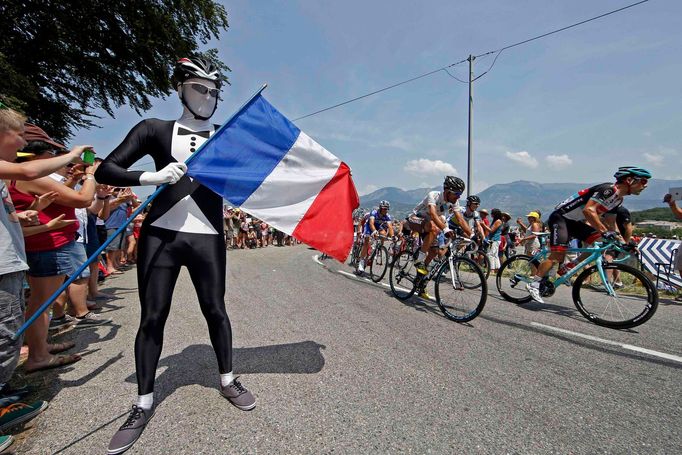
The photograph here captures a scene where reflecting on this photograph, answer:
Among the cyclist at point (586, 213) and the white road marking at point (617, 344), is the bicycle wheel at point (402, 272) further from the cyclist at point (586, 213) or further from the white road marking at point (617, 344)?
the white road marking at point (617, 344)

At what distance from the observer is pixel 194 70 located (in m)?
2.41

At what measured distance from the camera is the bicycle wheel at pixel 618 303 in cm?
417

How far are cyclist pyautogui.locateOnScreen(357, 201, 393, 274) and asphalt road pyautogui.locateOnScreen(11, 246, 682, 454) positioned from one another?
4115 millimetres

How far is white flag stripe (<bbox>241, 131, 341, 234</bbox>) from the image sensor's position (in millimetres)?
Answer: 2896

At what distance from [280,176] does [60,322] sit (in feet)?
12.2

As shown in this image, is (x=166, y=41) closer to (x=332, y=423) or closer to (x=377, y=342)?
(x=377, y=342)

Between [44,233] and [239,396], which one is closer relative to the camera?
[239,396]

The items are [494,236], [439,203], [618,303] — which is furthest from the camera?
[494,236]

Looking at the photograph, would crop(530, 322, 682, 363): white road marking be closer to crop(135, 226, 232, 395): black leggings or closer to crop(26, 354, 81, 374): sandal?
crop(135, 226, 232, 395): black leggings

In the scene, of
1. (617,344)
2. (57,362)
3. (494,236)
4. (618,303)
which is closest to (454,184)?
(617,344)

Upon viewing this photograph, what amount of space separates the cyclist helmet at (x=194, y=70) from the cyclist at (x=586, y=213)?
5264 mm

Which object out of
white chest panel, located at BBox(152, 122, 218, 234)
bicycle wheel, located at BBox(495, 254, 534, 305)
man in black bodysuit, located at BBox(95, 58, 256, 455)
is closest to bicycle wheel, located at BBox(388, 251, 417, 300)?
bicycle wheel, located at BBox(495, 254, 534, 305)

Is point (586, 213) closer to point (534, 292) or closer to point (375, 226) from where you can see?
point (534, 292)

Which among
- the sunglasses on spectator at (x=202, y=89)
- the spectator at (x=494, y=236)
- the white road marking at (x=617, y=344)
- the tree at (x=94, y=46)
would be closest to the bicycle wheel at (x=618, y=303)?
the white road marking at (x=617, y=344)
